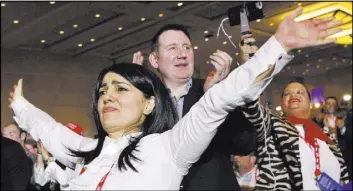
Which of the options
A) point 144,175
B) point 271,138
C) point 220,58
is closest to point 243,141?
point 220,58

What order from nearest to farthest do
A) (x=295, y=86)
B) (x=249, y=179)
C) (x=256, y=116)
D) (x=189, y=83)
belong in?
(x=256, y=116), (x=189, y=83), (x=295, y=86), (x=249, y=179)

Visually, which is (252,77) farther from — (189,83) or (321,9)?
(321,9)

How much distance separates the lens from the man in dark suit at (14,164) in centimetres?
198

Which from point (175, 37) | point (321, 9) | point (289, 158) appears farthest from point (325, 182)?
point (321, 9)

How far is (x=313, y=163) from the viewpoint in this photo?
9.12 feet

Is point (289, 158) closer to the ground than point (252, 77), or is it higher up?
closer to the ground

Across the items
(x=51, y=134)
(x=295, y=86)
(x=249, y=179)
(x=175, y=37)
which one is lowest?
(x=249, y=179)

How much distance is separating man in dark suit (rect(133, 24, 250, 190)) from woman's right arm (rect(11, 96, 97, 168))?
444 mm

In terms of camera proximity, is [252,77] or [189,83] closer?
[252,77]

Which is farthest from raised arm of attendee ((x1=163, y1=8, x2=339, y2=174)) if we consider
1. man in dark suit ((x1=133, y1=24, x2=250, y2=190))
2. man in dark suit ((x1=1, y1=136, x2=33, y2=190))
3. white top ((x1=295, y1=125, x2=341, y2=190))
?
white top ((x1=295, y1=125, x2=341, y2=190))

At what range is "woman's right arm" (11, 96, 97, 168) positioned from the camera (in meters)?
1.86

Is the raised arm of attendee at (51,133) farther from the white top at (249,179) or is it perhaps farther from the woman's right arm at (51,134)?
the white top at (249,179)

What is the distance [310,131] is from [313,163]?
24 centimetres

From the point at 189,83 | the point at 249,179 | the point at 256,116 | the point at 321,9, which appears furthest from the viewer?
the point at 321,9
